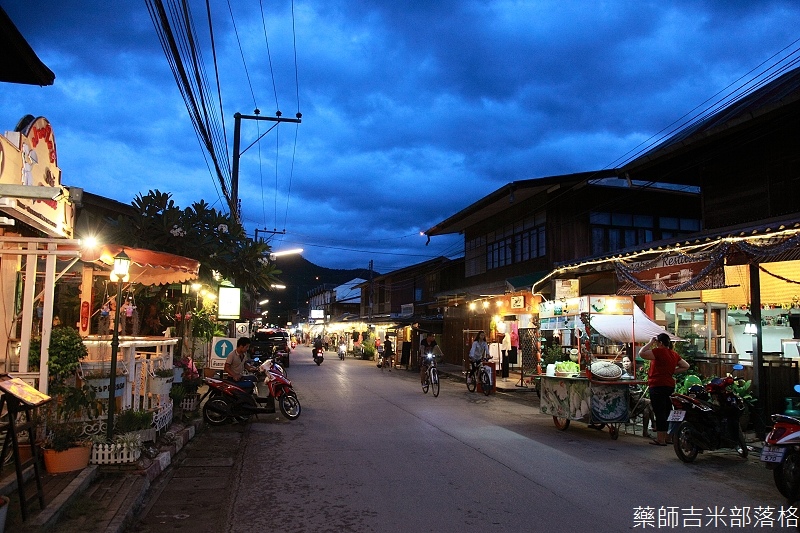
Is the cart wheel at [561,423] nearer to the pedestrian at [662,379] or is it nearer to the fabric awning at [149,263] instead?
the pedestrian at [662,379]

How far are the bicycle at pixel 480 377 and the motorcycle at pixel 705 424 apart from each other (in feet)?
32.6

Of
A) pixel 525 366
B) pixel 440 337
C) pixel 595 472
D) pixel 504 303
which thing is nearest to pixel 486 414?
pixel 595 472

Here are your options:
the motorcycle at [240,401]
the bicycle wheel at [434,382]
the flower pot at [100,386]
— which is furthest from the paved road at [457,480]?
the bicycle wheel at [434,382]

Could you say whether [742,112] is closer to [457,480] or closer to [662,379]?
[662,379]

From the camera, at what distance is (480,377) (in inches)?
752

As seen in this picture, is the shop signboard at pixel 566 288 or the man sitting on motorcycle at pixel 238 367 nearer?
the man sitting on motorcycle at pixel 238 367

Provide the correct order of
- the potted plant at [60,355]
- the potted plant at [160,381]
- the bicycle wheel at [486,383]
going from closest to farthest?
1. the potted plant at [60,355]
2. the potted plant at [160,381]
3. the bicycle wheel at [486,383]

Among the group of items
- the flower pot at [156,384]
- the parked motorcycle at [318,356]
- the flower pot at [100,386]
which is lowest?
the parked motorcycle at [318,356]

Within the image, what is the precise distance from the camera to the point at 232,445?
406 inches

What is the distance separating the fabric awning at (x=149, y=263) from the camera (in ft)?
31.1

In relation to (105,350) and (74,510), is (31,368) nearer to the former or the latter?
(105,350)

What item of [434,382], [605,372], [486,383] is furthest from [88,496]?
[486,383]

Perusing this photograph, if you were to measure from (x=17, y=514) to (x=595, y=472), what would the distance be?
21.6ft

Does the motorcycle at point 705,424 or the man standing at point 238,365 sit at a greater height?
the man standing at point 238,365
